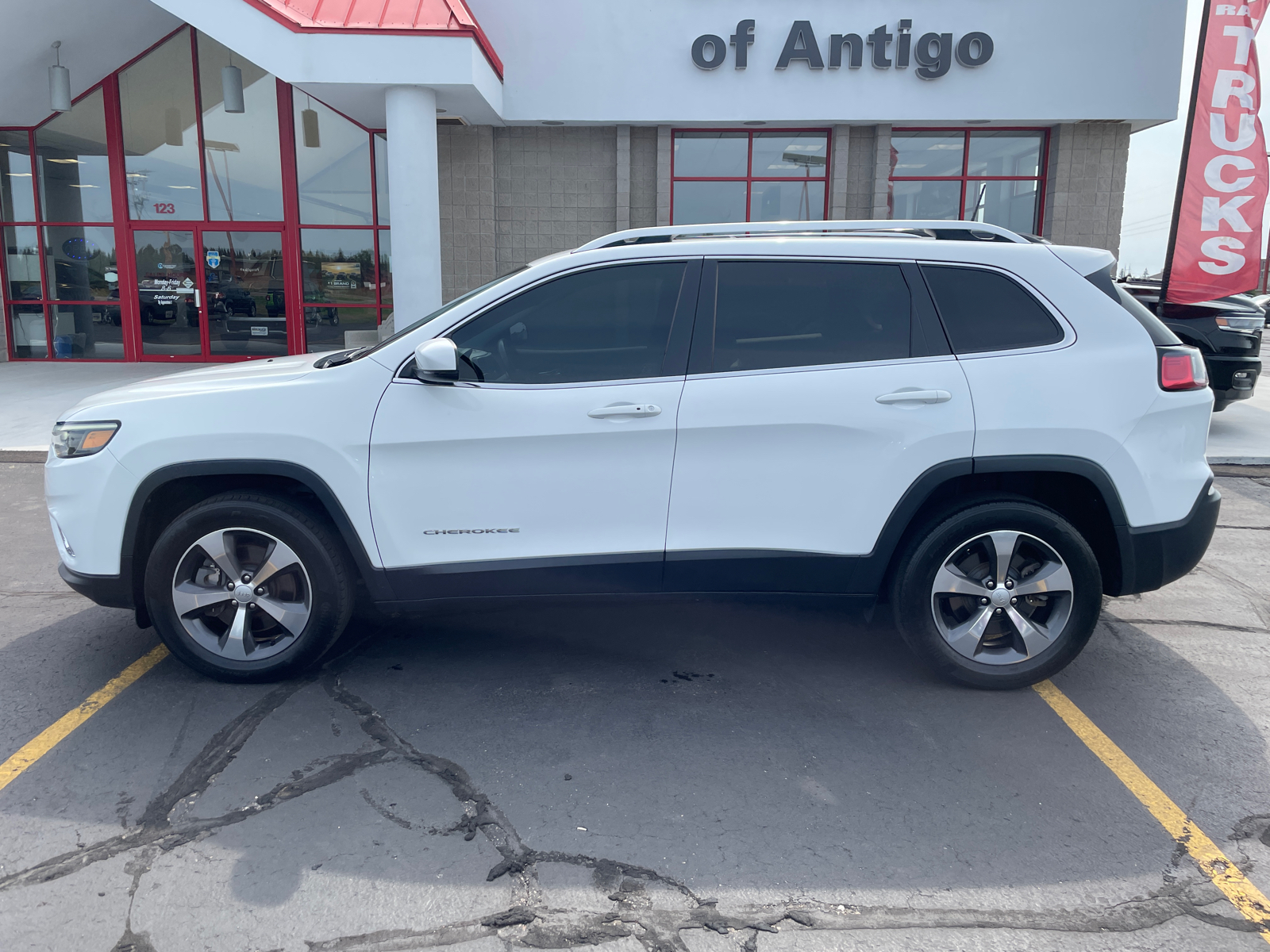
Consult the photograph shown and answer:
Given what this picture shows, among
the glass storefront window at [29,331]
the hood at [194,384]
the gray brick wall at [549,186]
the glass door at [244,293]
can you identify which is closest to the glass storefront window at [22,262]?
the glass storefront window at [29,331]

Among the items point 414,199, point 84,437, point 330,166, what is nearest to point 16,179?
point 330,166

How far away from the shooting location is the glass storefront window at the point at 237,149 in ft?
52.5

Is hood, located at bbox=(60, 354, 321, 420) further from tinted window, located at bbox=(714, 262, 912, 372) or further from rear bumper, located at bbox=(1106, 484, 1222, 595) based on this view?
rear bumper, located at bbox=(1106, 484, 1222, 595)

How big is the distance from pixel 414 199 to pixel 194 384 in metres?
8.92

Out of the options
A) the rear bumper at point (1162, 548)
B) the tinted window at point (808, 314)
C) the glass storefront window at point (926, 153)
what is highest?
the glass storefront window at point (926, 153)

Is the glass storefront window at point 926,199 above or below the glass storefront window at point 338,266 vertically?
above

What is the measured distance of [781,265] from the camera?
13.2 ft

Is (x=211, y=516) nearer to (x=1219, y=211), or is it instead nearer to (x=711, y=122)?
(x=1219, y=211)

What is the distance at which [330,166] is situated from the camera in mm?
15992

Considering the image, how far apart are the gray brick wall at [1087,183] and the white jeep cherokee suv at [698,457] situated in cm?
1275

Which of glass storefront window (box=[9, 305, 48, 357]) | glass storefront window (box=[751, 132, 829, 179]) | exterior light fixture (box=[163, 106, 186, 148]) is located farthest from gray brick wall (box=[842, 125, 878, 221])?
glass storefront window (box=[9, 305, 48, 357])

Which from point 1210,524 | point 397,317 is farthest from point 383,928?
point 397,317

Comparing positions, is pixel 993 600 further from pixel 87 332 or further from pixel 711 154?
pixel 87 332

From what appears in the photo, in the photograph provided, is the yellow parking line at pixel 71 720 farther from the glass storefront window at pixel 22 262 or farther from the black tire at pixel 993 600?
the glass storefront window at pixel 22 262
